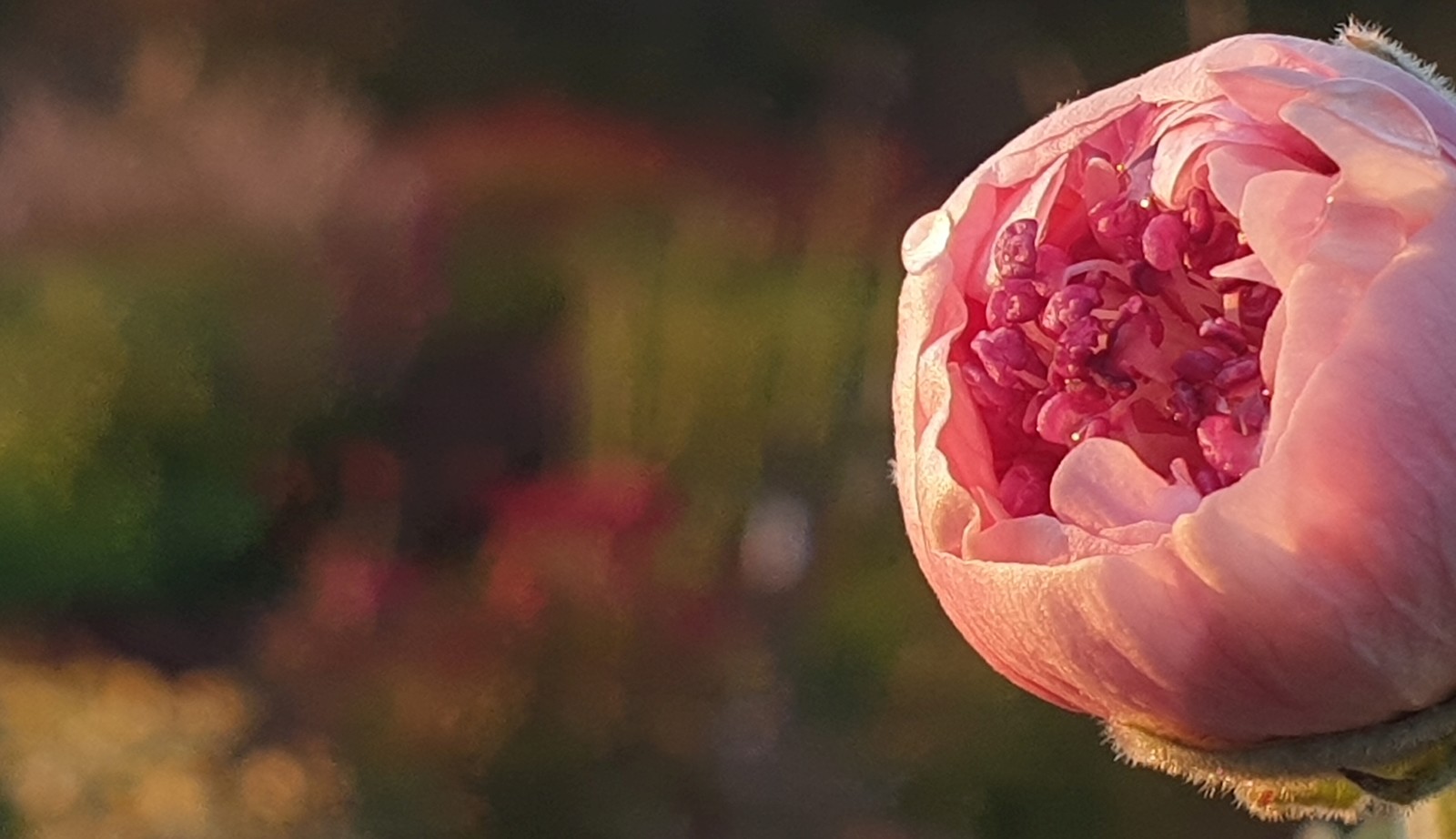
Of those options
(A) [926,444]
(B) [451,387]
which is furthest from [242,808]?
(A) [926,444]

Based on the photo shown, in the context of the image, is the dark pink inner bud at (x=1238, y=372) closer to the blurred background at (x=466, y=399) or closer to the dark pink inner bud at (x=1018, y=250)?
the dark pink inner bud at (x=1018, y=250)

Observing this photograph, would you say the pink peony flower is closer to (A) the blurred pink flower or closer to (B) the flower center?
(B) the flower center

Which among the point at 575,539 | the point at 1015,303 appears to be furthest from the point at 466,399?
the point at 1015,303

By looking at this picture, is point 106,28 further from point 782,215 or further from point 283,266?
point 782,215

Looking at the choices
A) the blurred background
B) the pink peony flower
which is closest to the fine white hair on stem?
the pink peony flower

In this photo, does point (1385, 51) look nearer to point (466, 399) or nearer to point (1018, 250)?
point (1018, 250)
